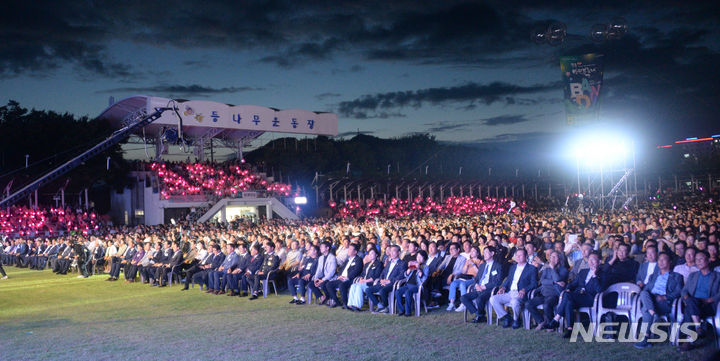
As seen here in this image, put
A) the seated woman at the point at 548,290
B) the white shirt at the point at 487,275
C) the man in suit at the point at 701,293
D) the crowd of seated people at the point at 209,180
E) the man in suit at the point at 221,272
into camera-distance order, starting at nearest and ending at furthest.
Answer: the man in suit at the point at 701,293, the seated woman at the point at 548,290, the white shirt at the point at 487,275, the man in suit at the point at 221,272, the crowd of seated people at the point at 209,180

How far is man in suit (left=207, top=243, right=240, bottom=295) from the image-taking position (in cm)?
1254

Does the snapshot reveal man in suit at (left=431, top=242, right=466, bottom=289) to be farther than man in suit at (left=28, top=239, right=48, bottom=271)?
No

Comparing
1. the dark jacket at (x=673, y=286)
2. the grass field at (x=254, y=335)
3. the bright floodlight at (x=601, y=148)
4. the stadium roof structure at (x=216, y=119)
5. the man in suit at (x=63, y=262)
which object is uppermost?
the stadium roof structure at (x=216, y=119)

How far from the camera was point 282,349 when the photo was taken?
718 cm

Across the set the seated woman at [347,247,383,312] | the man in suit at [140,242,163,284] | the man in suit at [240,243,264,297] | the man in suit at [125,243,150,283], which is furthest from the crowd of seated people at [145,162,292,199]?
the seated woman at [347,247,383,312]

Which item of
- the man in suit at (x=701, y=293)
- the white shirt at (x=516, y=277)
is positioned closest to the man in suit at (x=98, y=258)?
the white shirt at (x=516, y=277)

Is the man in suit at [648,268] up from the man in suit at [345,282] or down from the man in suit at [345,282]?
up

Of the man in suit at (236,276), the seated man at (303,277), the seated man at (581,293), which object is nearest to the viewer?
the seated man at (581,293)

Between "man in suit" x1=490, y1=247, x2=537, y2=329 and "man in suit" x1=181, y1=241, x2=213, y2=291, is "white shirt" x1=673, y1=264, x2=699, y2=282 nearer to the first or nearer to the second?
"man in suit" x1=490, y1=247, x2=537, y2=329

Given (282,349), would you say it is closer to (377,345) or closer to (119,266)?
(377,345)

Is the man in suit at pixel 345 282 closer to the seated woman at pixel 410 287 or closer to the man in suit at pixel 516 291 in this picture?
the seated woman at pixel 410 287

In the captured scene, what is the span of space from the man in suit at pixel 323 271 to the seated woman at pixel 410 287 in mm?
1657

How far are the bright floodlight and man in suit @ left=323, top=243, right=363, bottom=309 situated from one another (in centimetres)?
Result: 1649

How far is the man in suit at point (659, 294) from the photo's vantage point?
22.0 ft
